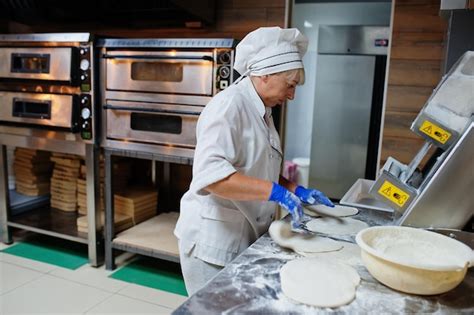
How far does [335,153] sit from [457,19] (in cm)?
237

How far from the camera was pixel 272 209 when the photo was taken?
1515 millimetres

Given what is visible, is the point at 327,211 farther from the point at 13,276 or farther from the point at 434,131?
the point at 13,276

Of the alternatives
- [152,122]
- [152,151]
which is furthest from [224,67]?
[152,151]

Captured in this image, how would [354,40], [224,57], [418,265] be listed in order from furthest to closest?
[354,40] → [224,57] → [418,265]

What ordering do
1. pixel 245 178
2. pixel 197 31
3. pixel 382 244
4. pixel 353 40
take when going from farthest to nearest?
pixel 353 40
pixel 197 31
pixel 245 178
pixel 382 244

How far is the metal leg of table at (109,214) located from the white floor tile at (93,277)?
83 millimetres

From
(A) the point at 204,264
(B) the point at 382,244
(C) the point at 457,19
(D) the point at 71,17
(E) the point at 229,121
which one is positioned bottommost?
(A) the point at 204,264

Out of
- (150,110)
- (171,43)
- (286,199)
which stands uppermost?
(171,43)

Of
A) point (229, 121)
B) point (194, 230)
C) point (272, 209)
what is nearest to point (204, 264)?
point (194, 230)

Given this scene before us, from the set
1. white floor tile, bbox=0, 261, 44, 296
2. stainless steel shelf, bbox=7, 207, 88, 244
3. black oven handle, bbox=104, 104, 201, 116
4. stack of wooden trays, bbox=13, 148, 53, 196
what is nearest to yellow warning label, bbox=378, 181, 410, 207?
black oven handle, bbox=104, 104, 201, 116

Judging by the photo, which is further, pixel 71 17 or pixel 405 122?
pixel 71 17

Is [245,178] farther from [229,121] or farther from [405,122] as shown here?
[405,122]

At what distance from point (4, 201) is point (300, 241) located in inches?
108

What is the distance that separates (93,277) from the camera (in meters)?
Answer: 2.65
